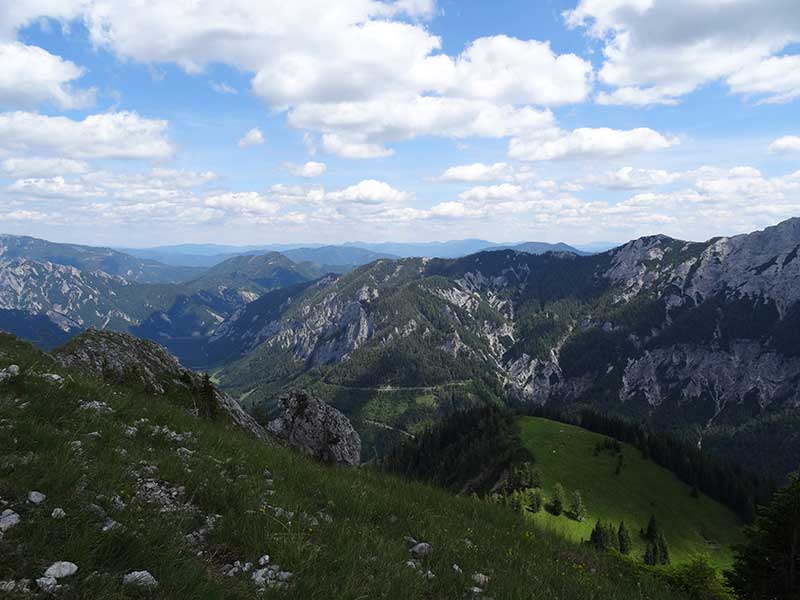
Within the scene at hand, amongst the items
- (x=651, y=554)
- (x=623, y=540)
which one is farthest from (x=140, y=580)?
(x=651, y=554)

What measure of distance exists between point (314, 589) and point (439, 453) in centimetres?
18422

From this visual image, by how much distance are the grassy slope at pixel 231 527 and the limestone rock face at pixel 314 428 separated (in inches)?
1439

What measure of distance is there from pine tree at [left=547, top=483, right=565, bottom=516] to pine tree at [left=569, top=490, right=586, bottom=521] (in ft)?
8.16

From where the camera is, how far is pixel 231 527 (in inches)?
311

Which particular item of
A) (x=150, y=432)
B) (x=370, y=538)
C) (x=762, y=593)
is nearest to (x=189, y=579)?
(x=370, y=538)

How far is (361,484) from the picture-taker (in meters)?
13.9

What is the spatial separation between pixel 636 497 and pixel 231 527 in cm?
15646

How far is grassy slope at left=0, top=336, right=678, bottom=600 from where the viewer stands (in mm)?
5754

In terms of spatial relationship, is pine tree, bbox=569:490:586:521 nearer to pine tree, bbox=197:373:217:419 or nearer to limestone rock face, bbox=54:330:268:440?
limestone rock face, bbox=54:330:268:440

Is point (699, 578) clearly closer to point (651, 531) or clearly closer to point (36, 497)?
point (36, 497)

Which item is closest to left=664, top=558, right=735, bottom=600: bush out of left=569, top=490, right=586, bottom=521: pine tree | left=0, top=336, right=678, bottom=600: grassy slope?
left=0, top=336, right=678, bottom=600: grassy slope

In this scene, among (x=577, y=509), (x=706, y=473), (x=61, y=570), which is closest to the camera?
(x=61, y=570)

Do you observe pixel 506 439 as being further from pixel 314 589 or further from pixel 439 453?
pixel 314 589

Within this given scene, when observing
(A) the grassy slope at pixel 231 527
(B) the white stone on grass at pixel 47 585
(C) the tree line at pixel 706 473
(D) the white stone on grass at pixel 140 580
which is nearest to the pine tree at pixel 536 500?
(C) the tree line at pixel 706 473
